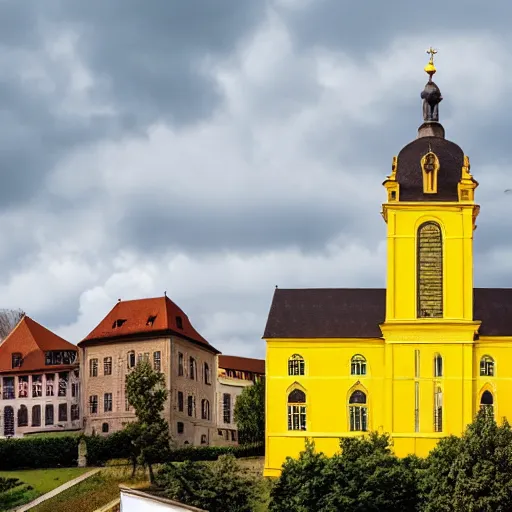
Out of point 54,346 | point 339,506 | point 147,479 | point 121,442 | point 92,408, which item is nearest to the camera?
point 339,506

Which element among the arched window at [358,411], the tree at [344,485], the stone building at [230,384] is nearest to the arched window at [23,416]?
the stone building at [230,384]

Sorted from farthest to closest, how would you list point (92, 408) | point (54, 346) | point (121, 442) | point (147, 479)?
point (54, 346) → point (92, 408) → point (121, 442) → point (147, 479)

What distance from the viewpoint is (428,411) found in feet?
267

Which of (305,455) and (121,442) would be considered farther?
(121,442)

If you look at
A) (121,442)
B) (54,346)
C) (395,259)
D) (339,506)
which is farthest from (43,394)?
(339,506)

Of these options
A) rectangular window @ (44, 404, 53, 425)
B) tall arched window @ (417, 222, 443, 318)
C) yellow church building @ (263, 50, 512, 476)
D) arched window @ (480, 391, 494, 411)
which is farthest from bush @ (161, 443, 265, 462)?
arched window @ (480, 391, 494, 411)

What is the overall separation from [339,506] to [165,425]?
1863 cm

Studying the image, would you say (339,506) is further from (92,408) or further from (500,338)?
(92,408)

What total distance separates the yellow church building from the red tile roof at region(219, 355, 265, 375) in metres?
25.0

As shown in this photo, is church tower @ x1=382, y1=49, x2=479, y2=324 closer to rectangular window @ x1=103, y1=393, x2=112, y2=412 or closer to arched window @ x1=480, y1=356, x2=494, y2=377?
arched window @ x1=480, y1=356, x2=494, y2=377

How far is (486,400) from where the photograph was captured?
8212 cm

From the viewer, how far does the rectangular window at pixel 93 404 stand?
94.9 metres

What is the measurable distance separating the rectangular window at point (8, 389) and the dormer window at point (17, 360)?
1.03m

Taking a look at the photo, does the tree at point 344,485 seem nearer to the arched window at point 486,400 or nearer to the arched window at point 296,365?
the arched window at point 486,400
